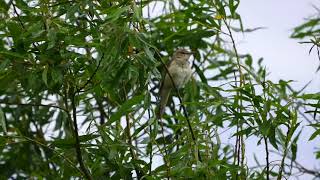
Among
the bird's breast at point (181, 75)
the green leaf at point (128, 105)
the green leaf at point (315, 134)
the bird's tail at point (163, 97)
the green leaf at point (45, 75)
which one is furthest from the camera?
the bird's tail at point (163, 97)

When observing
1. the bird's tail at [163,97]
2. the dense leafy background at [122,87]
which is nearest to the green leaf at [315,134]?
the dense leafy background at [122,87]

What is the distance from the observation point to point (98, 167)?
4621 mm

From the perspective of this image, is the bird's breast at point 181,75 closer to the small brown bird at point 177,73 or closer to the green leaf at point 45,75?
the small brown bird at point 177,73

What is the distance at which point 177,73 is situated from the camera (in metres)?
6.01

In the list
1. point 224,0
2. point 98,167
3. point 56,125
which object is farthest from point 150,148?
point 56,125

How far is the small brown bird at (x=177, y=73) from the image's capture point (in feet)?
19.5

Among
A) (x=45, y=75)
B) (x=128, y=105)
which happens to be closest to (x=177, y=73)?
(x=128, y=105)

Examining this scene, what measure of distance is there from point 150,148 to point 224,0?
1043 mm

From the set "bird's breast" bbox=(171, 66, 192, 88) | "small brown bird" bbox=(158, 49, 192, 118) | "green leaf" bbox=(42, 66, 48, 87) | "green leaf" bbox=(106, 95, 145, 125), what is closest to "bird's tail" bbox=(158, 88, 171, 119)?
"small brown bird" bbox=(158, 49, 192, 118)

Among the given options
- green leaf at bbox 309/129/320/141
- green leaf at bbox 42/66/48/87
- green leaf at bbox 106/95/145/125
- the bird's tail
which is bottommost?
green leaf at bbox 309/129/320/141

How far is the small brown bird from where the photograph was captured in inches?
234

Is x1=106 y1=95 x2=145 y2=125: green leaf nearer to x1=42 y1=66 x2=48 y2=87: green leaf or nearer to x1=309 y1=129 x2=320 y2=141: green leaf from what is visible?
x1=42 y1=66 x2=48 y2=87: green leaf

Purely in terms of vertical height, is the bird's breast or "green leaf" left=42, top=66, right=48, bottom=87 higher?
the bird's breast

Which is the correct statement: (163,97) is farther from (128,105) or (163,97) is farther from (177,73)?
(128,105)
